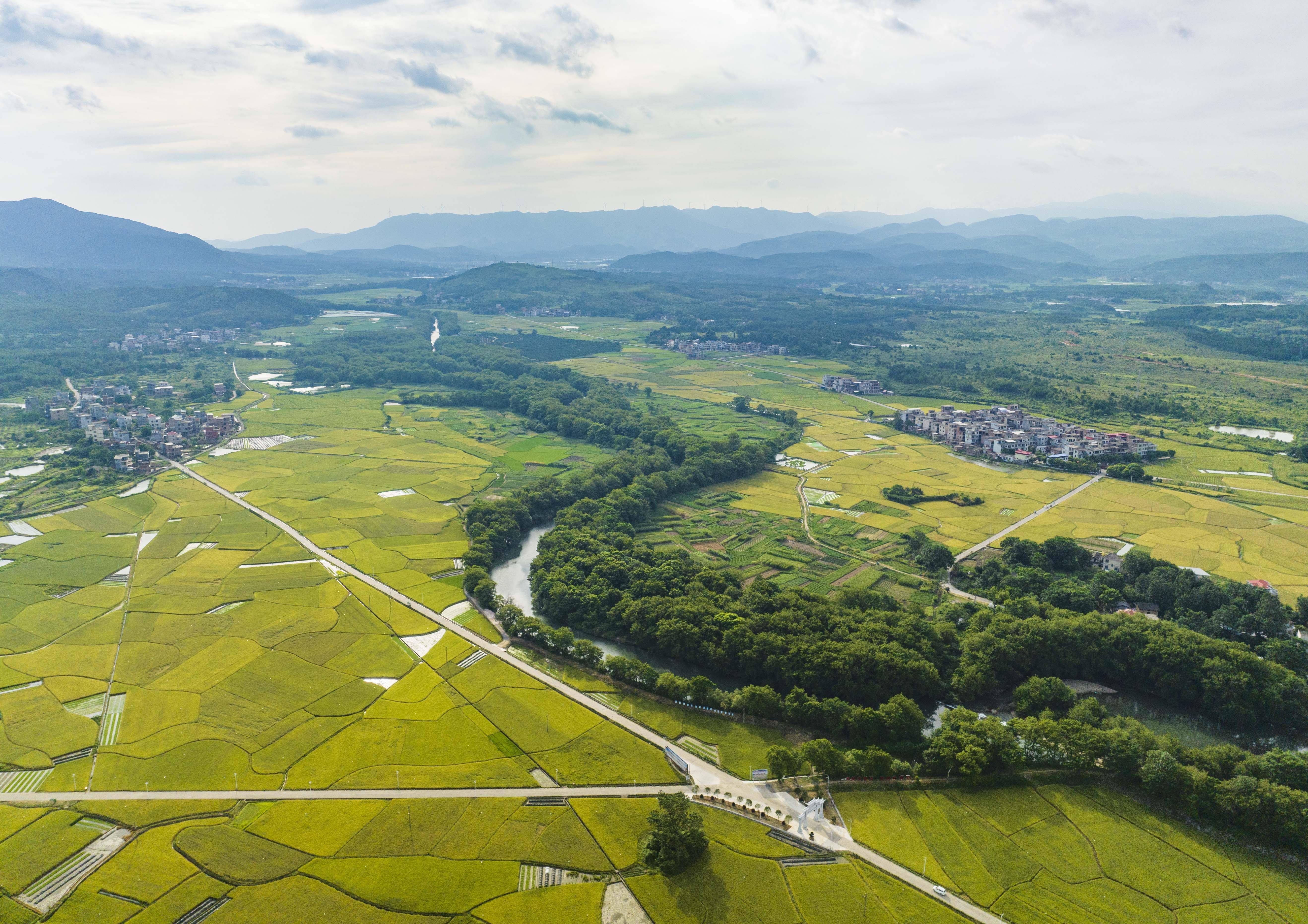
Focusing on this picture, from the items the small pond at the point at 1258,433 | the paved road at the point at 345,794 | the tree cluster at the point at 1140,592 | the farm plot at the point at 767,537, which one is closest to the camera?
the paved road at the point at 345,794

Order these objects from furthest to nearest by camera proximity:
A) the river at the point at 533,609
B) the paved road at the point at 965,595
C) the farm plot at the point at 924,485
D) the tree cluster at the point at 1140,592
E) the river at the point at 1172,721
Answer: the farm plot at the point at 924,485 → the paved road at the point at 965,595 → the tree cluster at the point at 1140,592 → the river at the point at 533,609 → the river at the point at 1172,721

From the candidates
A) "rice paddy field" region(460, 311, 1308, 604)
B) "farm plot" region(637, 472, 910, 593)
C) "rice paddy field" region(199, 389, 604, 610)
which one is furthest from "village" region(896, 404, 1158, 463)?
"rice paddy field" region(199, 389, 604, 610)

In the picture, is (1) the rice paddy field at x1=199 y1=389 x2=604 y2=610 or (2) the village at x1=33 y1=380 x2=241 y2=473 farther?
(2) the village at x1=33 y1=380 x2=241 y2=473

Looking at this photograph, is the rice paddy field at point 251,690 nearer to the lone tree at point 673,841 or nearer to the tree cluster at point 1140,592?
the lone tree at point 673,841

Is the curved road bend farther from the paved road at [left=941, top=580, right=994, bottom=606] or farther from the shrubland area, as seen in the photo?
the paved road at [left=941, top=580, right=994, bottom=606]

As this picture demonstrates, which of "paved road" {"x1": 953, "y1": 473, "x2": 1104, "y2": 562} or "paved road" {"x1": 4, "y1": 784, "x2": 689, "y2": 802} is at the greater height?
"paved road" {"x1": 953, "y1": 473, "x2": 1104, "y2": 562}

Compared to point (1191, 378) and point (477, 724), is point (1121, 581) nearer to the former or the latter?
point (477, 724)

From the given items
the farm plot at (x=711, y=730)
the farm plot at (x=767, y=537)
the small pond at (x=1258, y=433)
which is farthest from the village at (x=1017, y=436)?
the farm plot at (x=711, y=730)

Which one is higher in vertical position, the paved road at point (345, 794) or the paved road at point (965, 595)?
the paved road at point (965, 595)
